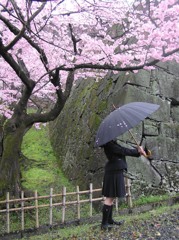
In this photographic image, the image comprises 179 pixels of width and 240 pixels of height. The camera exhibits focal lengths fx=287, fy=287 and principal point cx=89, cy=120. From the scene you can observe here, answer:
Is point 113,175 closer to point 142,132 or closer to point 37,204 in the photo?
point 37,204

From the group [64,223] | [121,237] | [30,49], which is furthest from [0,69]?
[121,237]

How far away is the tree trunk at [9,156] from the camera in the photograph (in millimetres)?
6656

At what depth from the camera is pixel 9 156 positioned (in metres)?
6.75

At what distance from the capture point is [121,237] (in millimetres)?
4375

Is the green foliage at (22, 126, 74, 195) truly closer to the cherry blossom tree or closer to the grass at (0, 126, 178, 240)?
the grass at (0, 126, 178, 240)

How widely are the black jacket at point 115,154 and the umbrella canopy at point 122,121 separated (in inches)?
12.6

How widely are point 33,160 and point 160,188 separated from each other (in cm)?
601

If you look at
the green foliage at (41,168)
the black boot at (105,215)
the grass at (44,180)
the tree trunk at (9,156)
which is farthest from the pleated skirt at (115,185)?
the green foliage at (41,168)

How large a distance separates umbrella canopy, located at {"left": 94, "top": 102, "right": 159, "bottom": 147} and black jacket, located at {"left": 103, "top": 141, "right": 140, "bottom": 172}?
0.32 metres

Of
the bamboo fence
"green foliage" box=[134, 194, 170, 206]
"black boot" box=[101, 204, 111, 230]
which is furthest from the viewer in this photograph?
"green foliage" box=[134, 194, 170, 206]

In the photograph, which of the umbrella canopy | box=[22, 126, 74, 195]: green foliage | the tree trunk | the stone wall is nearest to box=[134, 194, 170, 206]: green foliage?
Answer: the stone wall

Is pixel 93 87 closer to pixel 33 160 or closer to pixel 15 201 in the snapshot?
pixel 33 160

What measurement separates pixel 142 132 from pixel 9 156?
3710 millimetres

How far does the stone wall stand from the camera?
7.93 m
